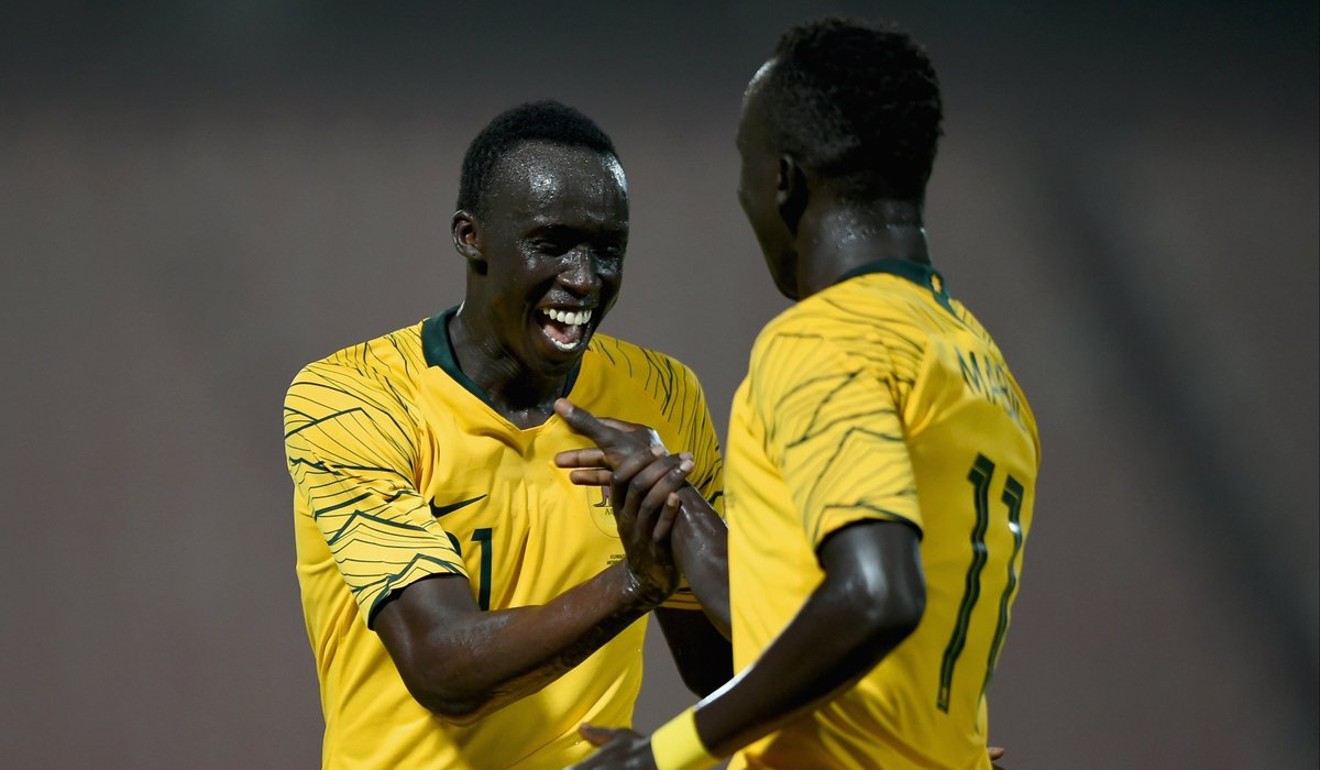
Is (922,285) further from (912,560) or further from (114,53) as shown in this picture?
(114,53)

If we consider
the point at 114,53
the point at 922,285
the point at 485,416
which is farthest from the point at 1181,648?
the point at 114,53

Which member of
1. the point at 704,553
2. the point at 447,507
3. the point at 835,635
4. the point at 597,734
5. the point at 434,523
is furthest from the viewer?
the point at 447,507

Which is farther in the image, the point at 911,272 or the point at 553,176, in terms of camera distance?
the point at 553,176

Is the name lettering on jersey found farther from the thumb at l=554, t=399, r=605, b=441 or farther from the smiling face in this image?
the smiling face

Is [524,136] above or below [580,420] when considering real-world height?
above

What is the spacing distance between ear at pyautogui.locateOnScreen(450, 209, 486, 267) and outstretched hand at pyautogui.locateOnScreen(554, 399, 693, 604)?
1.59 feet

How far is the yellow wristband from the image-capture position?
1.22 m

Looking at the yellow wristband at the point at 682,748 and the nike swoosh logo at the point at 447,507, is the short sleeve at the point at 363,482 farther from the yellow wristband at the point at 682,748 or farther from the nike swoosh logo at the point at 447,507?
the yellow wristband at the point at 682,748

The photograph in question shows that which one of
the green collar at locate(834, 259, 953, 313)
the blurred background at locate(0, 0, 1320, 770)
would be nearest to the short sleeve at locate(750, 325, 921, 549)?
the green collar at locate(834, 259, 953, 313)

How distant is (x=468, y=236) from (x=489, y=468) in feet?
1.16

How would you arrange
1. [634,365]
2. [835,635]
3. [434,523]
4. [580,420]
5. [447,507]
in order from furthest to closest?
[634,365], [447,507], [434,523], [580,420], [835,635]

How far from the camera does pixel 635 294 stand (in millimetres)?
3660

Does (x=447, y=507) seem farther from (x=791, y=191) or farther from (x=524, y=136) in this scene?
(x=791, y=191)

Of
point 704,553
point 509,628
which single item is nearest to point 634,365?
point 509,628
